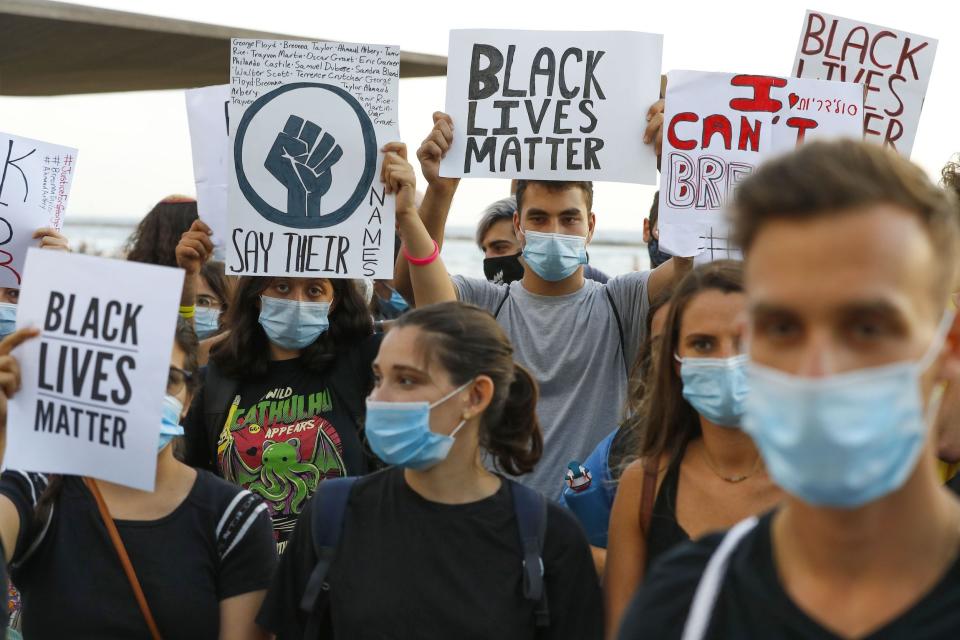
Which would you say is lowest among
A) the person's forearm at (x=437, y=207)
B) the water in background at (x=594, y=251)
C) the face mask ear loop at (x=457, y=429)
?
the water in background at (x=594, y=251)

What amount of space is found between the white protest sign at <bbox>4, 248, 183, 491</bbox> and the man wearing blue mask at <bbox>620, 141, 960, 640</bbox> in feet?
6.12

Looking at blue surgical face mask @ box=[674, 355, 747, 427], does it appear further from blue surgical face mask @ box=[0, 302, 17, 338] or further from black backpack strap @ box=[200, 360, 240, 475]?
blue surgical face mask @ box=[0, 302, 17, 338]

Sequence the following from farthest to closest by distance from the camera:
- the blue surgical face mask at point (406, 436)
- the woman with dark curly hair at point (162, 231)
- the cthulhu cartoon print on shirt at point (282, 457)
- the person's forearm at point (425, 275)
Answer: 1. the woman with dark curly hair at point (162, 231)
2. the person's forearm at point (425, 275)
3. the cthulhu cartoon print on shirt at point (282, 457)
4. the blue surgical face mask at point (406, 436)

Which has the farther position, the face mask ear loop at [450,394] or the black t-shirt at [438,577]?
the face mask ear loop at [450,394]

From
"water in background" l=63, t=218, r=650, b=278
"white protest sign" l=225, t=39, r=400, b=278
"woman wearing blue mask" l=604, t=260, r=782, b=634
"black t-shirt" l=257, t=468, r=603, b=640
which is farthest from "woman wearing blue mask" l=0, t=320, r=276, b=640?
"water in background" l=63, t=218, r=650, b=278

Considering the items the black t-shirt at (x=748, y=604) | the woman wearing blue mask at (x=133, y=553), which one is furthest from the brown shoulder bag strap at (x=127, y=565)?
the black t-shirt at (x=748, y=604)

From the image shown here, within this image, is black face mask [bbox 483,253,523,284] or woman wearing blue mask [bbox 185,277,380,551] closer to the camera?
woman wearing blue mask [bbox 185,277,380,551]

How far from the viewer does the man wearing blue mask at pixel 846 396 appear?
1654 millimetres

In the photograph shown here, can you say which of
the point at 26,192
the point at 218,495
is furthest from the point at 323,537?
the point at 26,192

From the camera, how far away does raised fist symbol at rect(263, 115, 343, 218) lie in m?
4.86

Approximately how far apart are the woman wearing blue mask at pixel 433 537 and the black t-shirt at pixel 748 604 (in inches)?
48.4

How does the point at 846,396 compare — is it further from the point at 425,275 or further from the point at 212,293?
the point at 212,293

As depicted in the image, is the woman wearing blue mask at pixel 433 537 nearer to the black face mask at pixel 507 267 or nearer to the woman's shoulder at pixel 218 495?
the woman's shoulder at pixel 218 495

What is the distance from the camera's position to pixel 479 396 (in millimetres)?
3580
